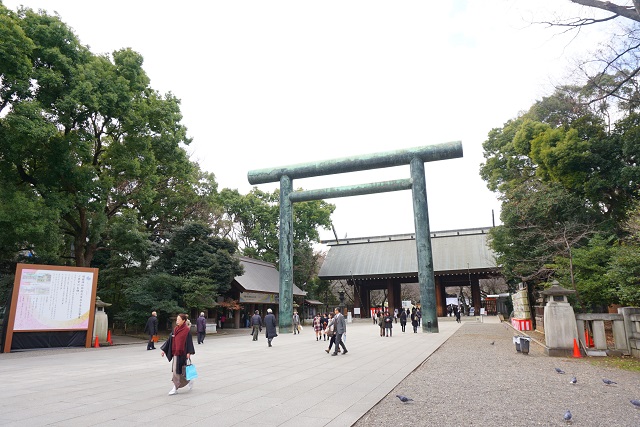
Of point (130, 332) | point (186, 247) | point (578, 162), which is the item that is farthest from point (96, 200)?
point (578, 162)

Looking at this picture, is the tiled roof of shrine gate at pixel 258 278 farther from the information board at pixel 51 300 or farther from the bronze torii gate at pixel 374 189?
the information board at pixel 51 300

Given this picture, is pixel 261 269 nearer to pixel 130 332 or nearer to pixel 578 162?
pixel 130 332

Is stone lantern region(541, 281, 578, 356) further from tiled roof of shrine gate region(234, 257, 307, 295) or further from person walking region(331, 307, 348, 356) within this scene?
tiled roof of shrine gate region(234, 257, 307, 295)

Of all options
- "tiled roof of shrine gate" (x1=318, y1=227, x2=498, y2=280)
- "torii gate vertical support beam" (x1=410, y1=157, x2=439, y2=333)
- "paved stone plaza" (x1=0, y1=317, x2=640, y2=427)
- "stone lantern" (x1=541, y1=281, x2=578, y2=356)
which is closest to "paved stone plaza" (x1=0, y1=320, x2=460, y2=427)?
"paved stone plaza" (x1=0, y1=317, x2=640, y2=427)

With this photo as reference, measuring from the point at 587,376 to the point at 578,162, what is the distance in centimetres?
1131

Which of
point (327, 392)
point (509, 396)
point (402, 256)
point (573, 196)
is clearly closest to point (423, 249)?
point (573, 196)

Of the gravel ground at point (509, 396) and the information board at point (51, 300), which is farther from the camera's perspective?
the information board at point (51, 300)

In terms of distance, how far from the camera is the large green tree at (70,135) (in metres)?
13.8

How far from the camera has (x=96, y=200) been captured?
682 inches

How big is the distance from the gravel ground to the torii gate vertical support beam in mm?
9070

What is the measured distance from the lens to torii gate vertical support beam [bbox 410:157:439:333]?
63.2ft

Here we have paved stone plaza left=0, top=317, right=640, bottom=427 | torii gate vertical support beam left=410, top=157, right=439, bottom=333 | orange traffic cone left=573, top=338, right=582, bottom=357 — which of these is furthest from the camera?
torii gate vertical support beam left=410, top=157, right=439, bottom=333

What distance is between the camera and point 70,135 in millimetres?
15938

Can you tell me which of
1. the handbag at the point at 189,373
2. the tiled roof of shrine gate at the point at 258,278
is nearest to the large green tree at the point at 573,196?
the handbag at the point at 189,373
